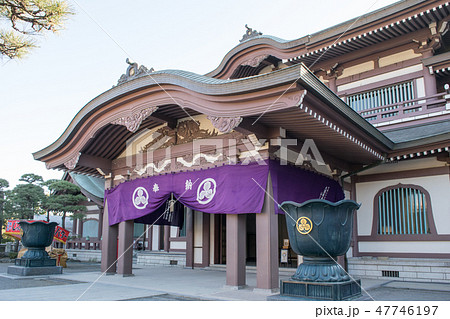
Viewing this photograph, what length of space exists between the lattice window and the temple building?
0.09 feet

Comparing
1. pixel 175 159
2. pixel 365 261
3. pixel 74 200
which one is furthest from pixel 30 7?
pixel 74 200


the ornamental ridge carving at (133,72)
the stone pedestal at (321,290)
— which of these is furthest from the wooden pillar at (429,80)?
the stone pedestal at (321,290)

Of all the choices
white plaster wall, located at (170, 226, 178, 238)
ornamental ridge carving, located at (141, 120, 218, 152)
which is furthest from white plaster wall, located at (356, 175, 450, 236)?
white plaster wall, located at (170, 226, 178, 238)

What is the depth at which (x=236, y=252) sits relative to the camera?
7852 mm

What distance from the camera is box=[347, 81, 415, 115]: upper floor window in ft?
38.5

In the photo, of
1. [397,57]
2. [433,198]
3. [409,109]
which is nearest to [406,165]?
[433,198]

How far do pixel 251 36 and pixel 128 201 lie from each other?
815 centimetres

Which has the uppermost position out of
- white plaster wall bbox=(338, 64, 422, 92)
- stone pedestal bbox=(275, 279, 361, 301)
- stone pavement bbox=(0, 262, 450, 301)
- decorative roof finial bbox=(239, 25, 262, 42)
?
decorative roof finial bbox=(239, 25, 262, 42)

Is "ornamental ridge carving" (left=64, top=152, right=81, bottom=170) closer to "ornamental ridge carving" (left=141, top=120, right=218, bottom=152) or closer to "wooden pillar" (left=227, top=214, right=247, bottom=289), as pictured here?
"ornamental ridge carving" (left=141, top=120, right=218, bottom=152)

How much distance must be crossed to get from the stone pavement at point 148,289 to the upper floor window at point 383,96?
569cm

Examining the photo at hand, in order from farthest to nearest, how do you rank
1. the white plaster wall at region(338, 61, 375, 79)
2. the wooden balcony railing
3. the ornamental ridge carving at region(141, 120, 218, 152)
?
the white plaster wall at region(338, 61, 375, 79), the wooden balcony railing, the ornamental ridge carving at region(141, 120, 218, 152)

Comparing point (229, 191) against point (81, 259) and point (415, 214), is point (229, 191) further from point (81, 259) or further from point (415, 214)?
point (81, 259)

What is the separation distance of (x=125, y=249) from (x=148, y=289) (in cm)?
273

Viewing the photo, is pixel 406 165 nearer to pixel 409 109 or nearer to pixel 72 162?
pixel 409 109
